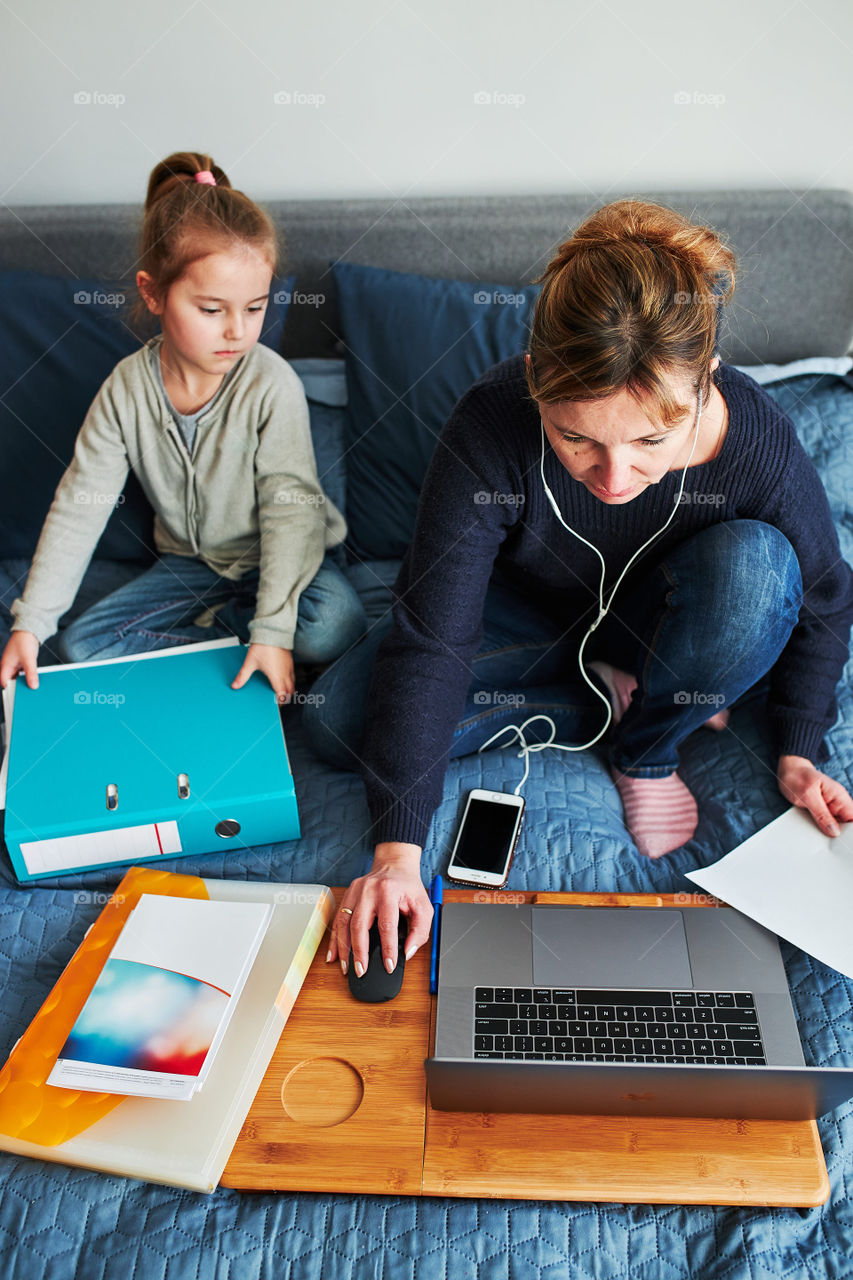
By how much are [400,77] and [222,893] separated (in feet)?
3.98

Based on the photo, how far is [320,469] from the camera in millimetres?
1499

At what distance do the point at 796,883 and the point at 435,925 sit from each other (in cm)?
38

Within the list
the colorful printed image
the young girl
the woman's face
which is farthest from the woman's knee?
the colorful printed image

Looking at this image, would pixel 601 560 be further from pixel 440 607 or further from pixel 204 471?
pixel 204 471

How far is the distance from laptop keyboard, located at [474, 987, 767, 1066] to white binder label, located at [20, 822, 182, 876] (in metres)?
0.43

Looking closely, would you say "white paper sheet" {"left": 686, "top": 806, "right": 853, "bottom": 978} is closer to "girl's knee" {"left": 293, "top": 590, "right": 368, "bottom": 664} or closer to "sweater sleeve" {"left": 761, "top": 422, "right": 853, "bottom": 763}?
"sweater sleeve" {"left": 761, "top": 422, "right": 853, "bottom": 763}

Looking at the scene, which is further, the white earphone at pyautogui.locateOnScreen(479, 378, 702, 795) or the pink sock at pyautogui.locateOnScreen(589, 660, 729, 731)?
the pink sock at pyautogui.locateOnScreen(589, 660, 729, 731)

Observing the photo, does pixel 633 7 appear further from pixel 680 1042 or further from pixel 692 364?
pixel 680 1042

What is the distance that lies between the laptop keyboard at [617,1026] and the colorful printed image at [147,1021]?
253mm

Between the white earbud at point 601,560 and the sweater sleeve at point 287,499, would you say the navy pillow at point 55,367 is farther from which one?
the white earbud at point 601,560

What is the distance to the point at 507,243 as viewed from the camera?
1.48 m

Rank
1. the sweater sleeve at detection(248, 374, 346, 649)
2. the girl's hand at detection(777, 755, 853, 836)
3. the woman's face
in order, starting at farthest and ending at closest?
the sweater sleeve at detection(248, 374, 346, 649), the girl's hand at detection(777, 755, 853, 836), the woman's face

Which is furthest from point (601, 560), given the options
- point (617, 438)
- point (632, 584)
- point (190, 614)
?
point (190, 614)

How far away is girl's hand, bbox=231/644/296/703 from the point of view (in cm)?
122
